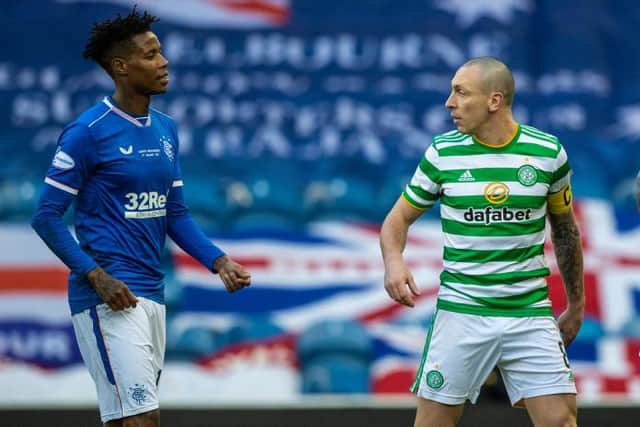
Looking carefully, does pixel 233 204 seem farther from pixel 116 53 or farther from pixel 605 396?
pixel 116 53

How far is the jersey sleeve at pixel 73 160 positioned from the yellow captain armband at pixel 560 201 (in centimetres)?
194

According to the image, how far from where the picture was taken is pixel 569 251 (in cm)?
548

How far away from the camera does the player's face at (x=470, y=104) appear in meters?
5.32

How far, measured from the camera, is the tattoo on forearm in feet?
18.0

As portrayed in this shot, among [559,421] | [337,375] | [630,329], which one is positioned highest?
[559,421]

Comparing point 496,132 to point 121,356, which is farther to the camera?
point 496,132

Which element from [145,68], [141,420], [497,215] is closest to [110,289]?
[141,420]

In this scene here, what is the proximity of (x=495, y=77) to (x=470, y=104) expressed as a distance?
162mm

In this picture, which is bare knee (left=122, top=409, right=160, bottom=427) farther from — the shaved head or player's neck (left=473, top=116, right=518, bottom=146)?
the shaved head

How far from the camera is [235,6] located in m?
10.7

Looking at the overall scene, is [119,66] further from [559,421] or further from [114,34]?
[559,421]

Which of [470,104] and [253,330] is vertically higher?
[470,104]

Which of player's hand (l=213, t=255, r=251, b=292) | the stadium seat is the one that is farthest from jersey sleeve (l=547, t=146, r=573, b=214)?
the stadium seat

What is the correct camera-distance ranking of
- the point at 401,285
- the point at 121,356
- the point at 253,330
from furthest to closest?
1. the point at 253,330
2. the point at 121,356
3. the point at 401,285
